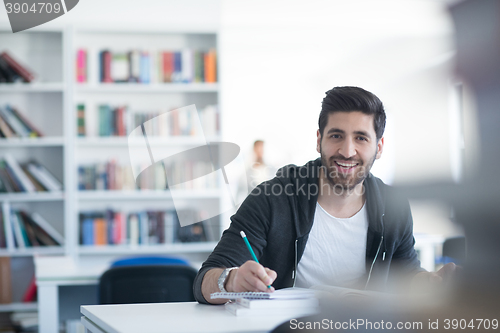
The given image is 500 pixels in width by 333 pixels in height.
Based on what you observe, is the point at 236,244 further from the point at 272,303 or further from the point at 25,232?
the point at 25,232

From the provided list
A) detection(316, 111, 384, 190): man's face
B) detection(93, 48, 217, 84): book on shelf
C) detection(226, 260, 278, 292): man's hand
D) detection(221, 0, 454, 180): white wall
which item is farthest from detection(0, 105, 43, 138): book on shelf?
detection(226, 260, 278, 292): man's hand

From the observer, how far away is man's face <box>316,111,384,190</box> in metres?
1.29

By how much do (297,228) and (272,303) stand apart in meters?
0.37

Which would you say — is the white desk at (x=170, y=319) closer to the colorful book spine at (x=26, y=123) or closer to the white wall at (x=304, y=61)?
the colorful book spine at (x=26, y=123)

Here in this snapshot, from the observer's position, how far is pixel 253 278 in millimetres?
963

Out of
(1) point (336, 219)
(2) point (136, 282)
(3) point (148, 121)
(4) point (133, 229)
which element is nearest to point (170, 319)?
(1) point (336, 219)

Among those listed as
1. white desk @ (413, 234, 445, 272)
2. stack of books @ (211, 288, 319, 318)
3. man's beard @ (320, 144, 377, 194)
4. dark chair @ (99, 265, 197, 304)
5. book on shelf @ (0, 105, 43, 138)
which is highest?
book on shelf @ (0, 105, 43, 138)

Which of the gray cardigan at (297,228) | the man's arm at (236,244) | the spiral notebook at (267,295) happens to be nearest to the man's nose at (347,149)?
the gray cardigan at (297,228)

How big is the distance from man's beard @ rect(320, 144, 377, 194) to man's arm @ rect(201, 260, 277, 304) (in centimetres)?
42

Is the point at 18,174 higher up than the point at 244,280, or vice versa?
the point at 18,174

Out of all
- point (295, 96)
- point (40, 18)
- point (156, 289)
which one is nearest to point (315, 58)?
point (295, 96)

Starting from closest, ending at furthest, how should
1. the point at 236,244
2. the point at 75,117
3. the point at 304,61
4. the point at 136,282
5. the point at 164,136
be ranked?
the point at 236,244 < the point at 136,282 < the point at 75,117 < the point at 164,136 < the point at 304,61

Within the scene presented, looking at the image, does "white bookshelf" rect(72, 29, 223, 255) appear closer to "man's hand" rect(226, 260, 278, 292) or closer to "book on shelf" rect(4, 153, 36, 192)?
"book on shelf" rect(4, 153, 36, 192)

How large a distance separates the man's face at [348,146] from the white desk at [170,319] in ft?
1.60
